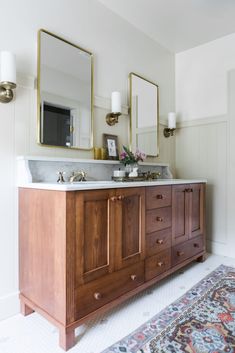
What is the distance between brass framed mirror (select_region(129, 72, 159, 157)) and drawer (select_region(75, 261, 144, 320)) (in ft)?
4.26

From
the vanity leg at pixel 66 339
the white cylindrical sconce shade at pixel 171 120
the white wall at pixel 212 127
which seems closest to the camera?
the vanity leg at pixel 66 339

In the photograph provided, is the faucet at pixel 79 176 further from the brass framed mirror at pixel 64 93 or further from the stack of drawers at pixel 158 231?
the stack of drawers at pixel 158 231

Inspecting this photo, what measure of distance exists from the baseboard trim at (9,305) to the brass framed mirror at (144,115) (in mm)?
1665

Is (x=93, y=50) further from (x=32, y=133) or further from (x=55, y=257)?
(x=55, y=257)

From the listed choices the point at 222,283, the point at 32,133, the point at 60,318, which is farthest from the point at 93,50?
the point at 222,283

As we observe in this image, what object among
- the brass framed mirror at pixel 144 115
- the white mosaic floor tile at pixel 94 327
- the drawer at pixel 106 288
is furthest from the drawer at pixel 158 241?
the brass framed mirror at pixel 144 115

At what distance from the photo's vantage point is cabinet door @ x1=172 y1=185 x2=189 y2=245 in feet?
6.85

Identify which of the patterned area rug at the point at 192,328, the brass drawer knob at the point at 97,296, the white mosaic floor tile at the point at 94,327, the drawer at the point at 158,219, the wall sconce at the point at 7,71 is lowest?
the white mosaic floor tile at the point at 94,327

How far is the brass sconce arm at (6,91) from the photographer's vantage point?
59.5 inches

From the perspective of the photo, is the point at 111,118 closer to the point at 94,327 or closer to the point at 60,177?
the point at 60,177

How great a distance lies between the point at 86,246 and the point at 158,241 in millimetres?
727

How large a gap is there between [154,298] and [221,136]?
75.7 inches

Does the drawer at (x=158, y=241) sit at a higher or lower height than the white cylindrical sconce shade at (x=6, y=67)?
lower

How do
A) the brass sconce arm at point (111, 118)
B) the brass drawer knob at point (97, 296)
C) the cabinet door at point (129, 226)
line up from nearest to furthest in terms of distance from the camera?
the brass drawer knob at point (97, 296)
the cabinet door at point (129, 226)
the brass sconce arm at point (111, 118)
